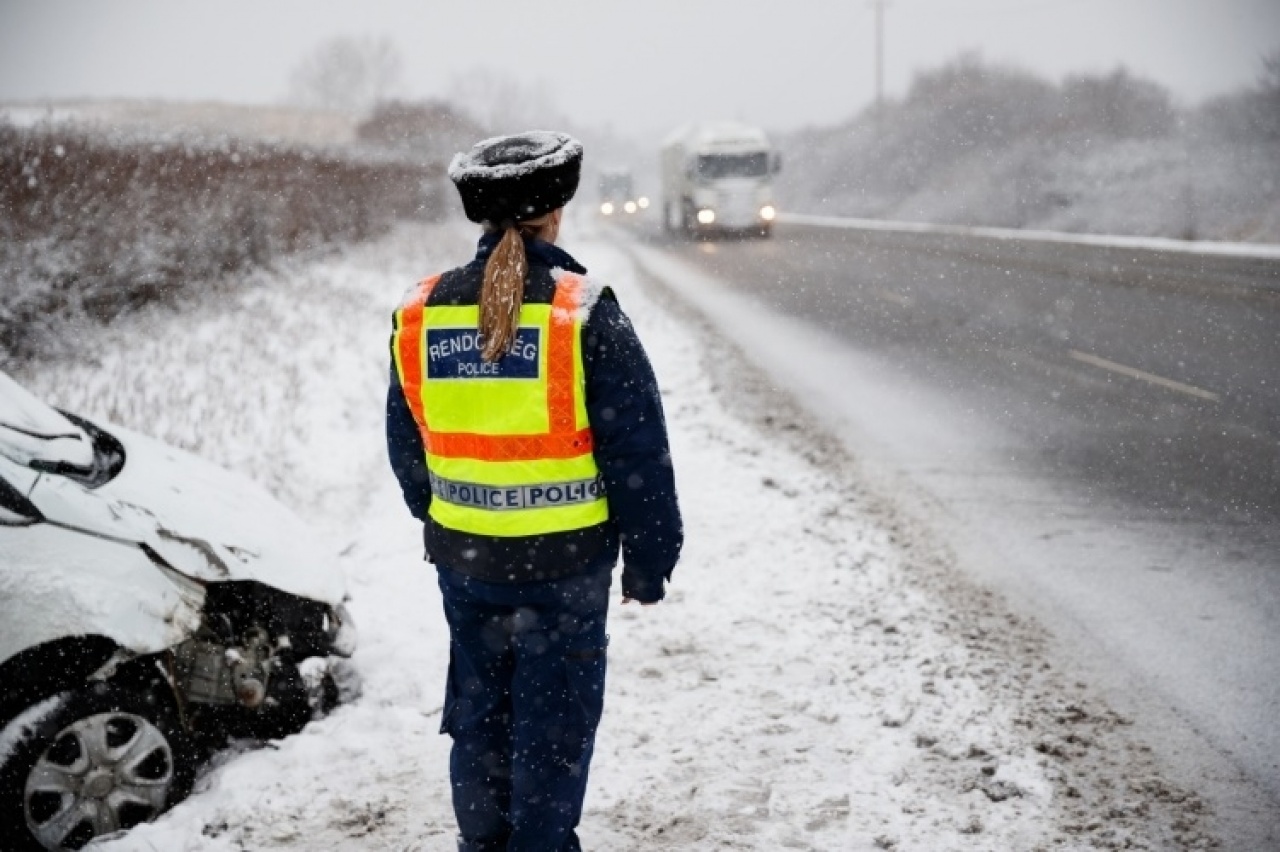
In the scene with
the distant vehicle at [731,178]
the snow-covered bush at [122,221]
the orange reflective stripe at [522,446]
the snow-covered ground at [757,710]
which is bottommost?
the snow-covered ground at [757,710]

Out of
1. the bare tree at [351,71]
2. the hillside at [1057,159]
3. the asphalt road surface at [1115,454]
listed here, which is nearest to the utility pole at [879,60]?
the hillside at [1057,159]

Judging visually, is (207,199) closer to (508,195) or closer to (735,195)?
(508,195)

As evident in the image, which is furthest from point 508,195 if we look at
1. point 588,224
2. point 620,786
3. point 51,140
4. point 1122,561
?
point 588,224

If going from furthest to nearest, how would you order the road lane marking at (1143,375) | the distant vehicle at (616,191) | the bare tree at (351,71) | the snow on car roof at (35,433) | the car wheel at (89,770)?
the bare tree at (351,71), the distant vehicle at (616,191), the road lane marking at (1143,375), the snow on car roof at (35,433), the car wheel at (89,770)

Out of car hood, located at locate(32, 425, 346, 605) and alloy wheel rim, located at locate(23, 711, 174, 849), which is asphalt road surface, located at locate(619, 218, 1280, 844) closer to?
car hood, located at locate(32, 425, 346, 605)

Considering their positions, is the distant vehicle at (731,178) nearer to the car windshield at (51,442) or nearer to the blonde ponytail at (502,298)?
the car windshield at (51,442)

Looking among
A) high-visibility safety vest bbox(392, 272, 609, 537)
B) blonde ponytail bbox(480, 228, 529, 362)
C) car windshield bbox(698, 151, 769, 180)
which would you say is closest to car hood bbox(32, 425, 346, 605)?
A: high-visibility safety vest bbox(392, 272, 609, 537)

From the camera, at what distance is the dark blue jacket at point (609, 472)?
7.76 ft

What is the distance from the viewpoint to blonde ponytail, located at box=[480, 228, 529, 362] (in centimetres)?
231

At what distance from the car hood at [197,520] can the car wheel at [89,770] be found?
47cm

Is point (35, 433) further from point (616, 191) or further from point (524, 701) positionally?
point (616, 191)

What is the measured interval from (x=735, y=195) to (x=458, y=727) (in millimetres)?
28212

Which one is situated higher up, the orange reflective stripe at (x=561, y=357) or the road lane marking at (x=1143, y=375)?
the orange reflective stripe at (x=561, y=357)

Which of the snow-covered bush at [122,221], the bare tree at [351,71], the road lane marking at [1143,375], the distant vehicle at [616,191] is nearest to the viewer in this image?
the road lane marking at [1143,375]
